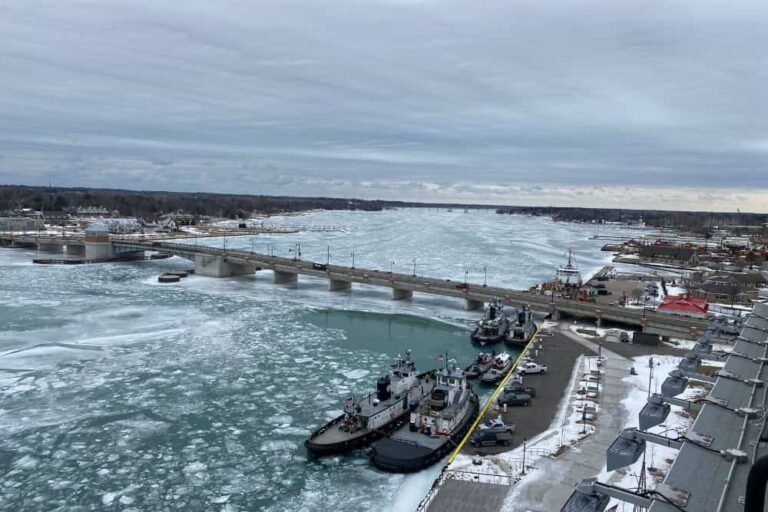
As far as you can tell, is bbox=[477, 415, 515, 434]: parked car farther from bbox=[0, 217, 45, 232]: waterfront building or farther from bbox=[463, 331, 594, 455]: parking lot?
bbox=[0, 217, 45, 232]: waterfront building

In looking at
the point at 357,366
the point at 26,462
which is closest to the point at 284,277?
the point at 357,366

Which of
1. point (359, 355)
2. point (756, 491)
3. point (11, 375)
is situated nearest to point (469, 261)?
point (359, 355)

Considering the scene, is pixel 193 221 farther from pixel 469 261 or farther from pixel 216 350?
pixel 216 350

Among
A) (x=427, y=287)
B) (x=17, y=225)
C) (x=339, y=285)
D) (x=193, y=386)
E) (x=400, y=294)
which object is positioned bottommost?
(x=193, y=386)

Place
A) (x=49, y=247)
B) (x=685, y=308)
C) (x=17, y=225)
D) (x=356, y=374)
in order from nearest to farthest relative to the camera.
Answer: (x=356, y=374), (x=685, y=308), (x=49, y=247), (x=17, y=225)

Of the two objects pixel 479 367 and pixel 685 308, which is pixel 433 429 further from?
pixel 685 308

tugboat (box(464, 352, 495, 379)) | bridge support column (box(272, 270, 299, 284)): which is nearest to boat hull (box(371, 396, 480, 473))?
tugboat (box(464, 352, 495, 379))

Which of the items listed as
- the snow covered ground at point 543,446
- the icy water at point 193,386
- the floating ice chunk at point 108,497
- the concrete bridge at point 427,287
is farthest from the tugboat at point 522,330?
the floating ice chunk at point 108,497
